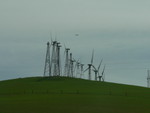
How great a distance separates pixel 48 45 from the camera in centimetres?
11325

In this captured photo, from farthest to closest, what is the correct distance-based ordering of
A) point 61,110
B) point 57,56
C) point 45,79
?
point 45,79 < point 57,56 < point 61,110

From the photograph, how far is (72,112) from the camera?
1809 inches

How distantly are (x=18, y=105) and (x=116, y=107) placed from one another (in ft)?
39.8

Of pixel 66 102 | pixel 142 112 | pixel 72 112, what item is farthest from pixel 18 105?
pixel 142 112

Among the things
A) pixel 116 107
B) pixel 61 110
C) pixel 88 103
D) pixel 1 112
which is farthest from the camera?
pixel 88 103

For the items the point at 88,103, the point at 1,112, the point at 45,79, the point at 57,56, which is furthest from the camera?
the point at 45,79

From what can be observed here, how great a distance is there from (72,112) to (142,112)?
7.57m

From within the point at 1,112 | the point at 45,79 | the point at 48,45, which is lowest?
the point at 1,112

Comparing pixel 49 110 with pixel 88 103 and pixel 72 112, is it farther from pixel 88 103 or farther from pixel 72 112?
pixel 88 103

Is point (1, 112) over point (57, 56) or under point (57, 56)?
under

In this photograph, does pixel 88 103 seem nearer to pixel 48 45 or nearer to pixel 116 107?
pixel 116 107

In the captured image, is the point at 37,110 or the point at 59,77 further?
the point at 59,77

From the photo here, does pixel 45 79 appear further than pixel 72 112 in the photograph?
Yes

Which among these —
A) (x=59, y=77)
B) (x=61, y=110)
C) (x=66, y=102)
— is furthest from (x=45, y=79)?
(x=61, y=110)
